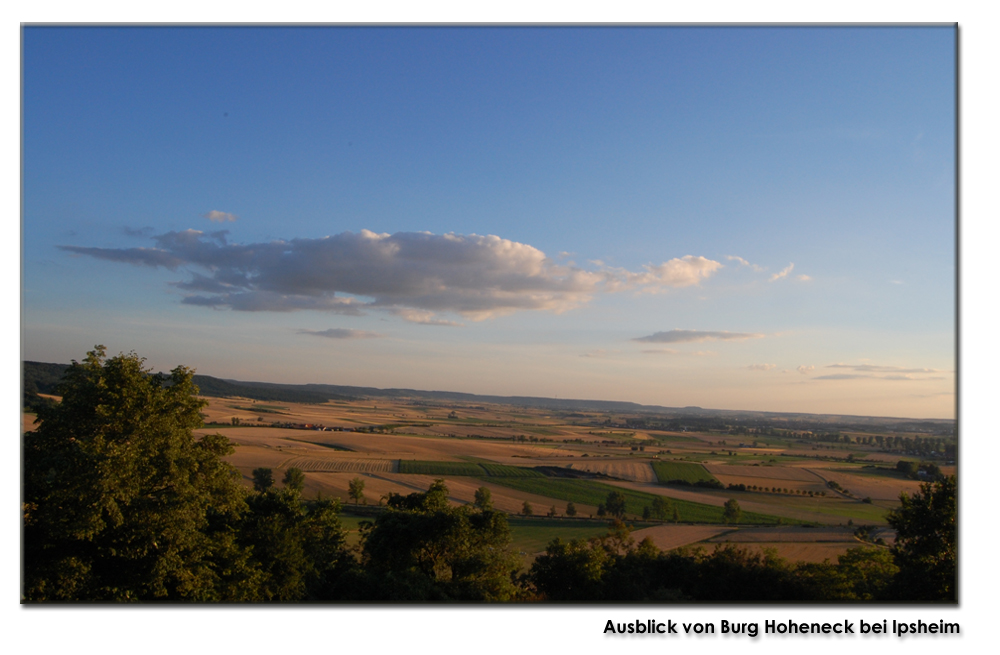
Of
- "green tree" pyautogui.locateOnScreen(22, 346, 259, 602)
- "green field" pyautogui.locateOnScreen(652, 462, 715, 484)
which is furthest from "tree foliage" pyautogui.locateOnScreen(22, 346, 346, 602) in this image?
"green field" pyautogui.locateOnScreen(652, 462, 715, 484)

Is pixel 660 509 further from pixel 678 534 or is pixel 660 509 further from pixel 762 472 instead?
pixel 762 472

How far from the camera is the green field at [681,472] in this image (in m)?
56.0

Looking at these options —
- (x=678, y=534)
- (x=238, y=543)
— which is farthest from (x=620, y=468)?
(x=238, y=543)

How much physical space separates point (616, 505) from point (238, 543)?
3514cm

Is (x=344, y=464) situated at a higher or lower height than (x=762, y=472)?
higher

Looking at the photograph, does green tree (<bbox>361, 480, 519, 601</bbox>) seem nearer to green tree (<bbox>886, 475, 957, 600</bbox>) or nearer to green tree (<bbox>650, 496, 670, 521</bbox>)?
green tree (<bbox>886, 475, 957, 600</bbox>)

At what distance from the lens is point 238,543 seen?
1622cm

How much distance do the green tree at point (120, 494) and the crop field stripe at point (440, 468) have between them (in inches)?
1691

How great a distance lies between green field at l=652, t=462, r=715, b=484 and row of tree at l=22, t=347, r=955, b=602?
3568 centimetres

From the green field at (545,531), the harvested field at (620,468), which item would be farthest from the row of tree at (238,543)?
the harvested field at (620,468)

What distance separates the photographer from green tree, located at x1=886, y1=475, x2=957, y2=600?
1474 cm

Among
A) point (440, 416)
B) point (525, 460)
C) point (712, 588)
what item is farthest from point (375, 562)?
point (440, 416)

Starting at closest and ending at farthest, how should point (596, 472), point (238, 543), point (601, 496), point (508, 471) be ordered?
point (238, 543), point (601, 496), point (508, 471), point (596, 472)

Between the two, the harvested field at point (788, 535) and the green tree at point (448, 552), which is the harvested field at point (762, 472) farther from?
the green tree at point (448, 552)
